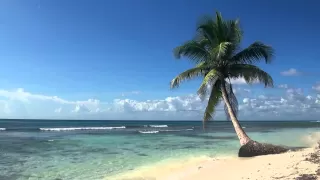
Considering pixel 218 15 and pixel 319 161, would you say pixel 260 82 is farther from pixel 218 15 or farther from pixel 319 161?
pixel 319 161

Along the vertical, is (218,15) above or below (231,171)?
above

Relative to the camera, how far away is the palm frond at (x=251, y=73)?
14625 mm

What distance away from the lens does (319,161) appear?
8969 mm

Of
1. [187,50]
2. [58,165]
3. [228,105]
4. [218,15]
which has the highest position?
[218,15]

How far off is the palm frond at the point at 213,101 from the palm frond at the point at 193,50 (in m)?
1.71

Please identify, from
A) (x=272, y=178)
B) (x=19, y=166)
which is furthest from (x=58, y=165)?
(x=272, y=178)

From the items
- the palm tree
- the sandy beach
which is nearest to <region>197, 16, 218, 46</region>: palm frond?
the palm tree

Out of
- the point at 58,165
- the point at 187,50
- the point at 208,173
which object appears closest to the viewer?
the point at 208,173

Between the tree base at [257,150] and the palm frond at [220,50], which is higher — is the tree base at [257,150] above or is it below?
below

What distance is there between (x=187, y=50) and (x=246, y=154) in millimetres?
6046

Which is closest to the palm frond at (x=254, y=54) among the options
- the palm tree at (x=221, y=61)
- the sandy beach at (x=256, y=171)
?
the palm tree at (x=221, y=61)

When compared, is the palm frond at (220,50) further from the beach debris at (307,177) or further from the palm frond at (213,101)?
the beach debris at (307,177)

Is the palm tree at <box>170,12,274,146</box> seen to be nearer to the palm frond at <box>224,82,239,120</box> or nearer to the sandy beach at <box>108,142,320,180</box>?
the palm frond at <box>224,82,239,120</box>

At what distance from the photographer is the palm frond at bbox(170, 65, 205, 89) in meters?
15.3
